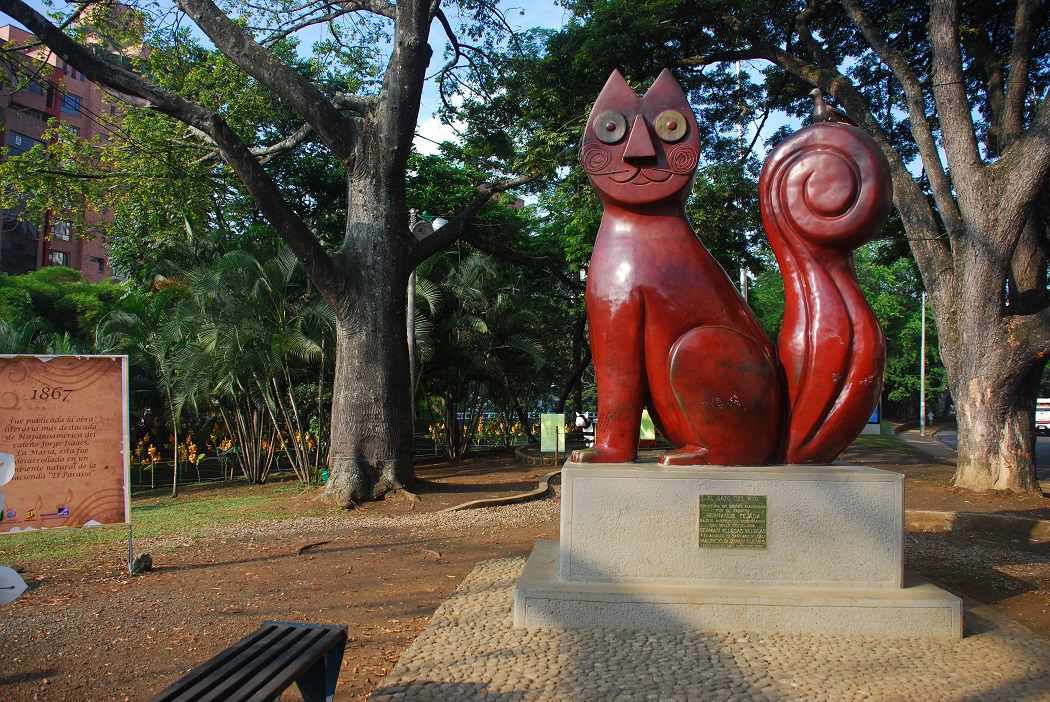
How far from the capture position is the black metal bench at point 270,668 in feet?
9.13

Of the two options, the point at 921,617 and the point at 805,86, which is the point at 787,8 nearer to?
the point at 805,86

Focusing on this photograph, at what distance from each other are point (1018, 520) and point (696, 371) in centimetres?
598

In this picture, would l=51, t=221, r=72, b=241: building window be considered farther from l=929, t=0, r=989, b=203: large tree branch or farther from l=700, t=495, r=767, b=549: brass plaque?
l=700, t=495, r=767, b=549: brass plaque

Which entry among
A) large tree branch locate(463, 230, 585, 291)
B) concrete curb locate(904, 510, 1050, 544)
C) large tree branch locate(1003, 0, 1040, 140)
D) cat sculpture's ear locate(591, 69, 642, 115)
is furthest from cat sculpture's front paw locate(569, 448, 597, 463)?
large tree branch locate(1003, 0, 1040, 140)

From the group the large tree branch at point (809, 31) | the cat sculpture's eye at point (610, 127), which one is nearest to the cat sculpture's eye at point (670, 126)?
the cat sculpture's eye at point (610, 127)

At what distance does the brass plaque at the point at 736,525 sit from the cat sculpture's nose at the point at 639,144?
8.13 feet

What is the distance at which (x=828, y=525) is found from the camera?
194 inches

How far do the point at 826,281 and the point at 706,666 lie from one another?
9.14ft

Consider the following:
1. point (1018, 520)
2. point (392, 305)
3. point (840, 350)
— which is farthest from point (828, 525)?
point (392, 305)

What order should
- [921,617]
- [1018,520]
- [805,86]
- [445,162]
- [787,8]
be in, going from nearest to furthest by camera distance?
[921,617] < [1018,520] < [787,8] < [805,86] < [445,162]

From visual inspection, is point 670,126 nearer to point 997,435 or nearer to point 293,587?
point 293,587

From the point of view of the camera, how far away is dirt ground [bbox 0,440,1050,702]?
436 cm

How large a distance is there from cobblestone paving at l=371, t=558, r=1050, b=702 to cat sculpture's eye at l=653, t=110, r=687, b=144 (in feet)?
11.2

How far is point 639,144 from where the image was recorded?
5340 mm
